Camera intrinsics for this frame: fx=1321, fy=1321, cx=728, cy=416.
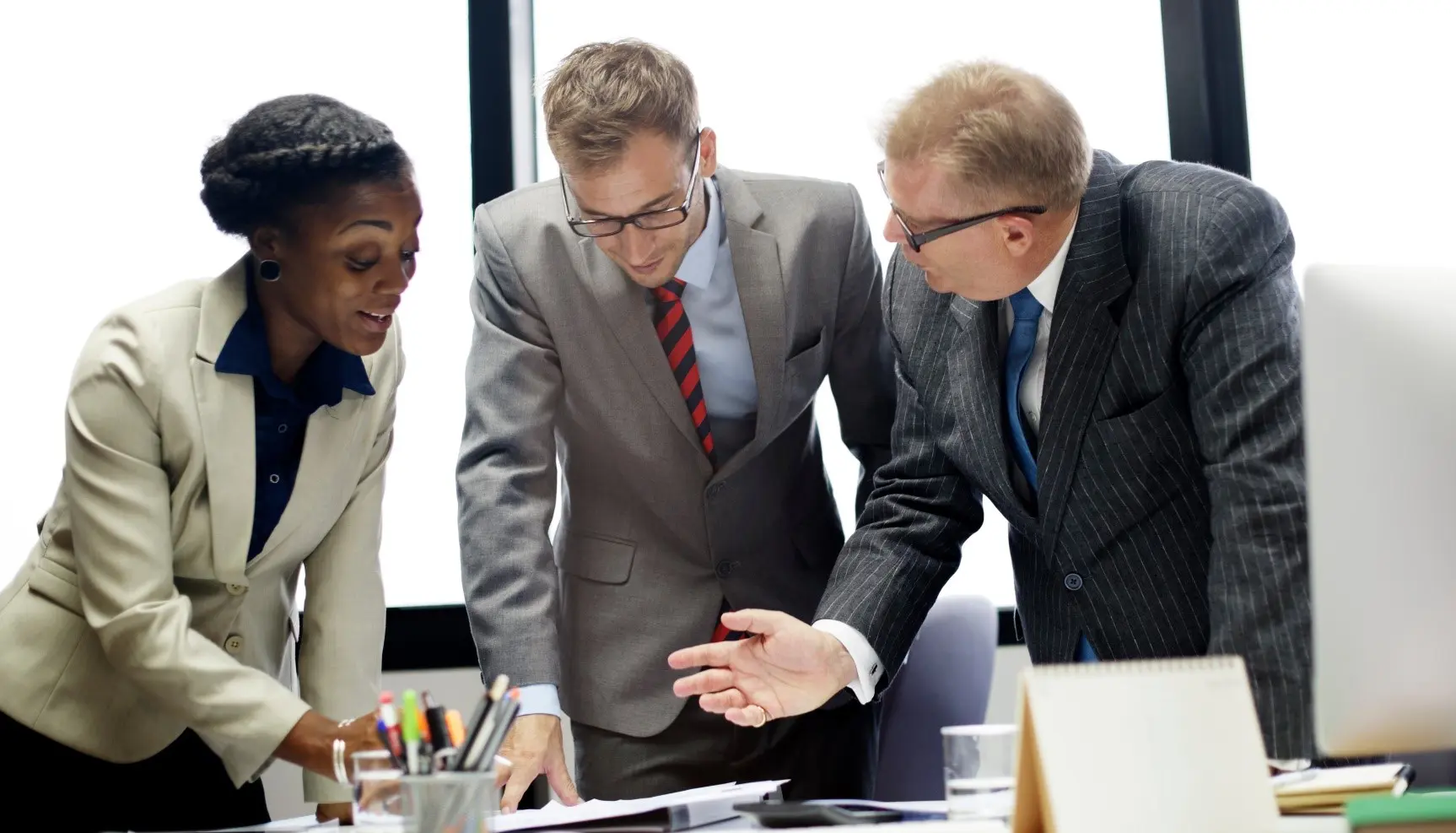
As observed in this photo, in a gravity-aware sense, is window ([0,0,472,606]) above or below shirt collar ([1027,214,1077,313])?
above

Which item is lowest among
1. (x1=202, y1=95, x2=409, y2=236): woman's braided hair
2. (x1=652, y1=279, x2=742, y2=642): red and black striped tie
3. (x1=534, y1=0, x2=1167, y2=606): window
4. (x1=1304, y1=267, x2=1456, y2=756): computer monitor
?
(x1=1304, y1=267, x2=1456, y2=756): computer monitor

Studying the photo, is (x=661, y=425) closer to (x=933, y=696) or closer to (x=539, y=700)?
(x=539, y=700)

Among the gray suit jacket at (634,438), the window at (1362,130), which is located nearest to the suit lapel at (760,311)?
the gray suit jacket at (634,438)

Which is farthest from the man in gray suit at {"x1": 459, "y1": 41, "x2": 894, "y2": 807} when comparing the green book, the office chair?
the green book

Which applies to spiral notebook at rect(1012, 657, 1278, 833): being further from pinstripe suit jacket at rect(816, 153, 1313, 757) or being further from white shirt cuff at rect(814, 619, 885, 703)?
white shirt cuff at rect(814, 619, 885, 703)

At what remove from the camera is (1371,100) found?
334 centimetres

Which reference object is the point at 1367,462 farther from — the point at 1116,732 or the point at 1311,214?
the point at 1311,214

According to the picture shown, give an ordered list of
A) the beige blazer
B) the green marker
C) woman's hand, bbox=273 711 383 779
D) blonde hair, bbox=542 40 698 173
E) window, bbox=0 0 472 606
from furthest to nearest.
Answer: window, bbox=0 0 472 606 → blonde hair, bbox=542 40 698 173 → the beige blazer → woman's hand, bbox=273 711 383 779 → the green marker

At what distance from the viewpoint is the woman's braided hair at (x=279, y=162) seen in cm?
178

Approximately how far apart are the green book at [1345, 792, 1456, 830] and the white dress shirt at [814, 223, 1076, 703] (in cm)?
100

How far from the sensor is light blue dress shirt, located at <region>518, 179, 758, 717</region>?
215 cm

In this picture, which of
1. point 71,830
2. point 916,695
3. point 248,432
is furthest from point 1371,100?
point 71,830

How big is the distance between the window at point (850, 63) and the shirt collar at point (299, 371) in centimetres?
159

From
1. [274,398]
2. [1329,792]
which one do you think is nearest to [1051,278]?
[1329,792]
